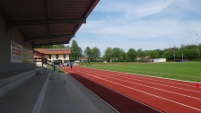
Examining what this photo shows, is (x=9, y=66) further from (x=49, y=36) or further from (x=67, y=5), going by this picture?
(x=49, y=36)

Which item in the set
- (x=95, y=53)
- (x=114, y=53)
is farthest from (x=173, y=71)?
(x=95, y=53)

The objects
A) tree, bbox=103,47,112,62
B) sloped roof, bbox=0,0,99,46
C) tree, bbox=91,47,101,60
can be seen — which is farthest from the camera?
tree, bbox=91,47,101,60

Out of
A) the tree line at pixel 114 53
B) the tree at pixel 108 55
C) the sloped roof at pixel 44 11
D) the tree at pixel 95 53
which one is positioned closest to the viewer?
the sloped roof at pixel 44 11

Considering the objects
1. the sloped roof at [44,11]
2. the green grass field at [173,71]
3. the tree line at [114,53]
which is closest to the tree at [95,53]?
the tree line at [114,53]

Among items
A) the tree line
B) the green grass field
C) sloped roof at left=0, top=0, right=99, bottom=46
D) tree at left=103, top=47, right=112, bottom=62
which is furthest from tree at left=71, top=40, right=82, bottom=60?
sloped roof at left=0, top=0, right=99, bottom=46

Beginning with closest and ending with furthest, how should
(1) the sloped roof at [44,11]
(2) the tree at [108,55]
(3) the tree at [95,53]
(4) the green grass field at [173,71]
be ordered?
(1) the sloped roof at [44,11], (4) the green grass field at [173,71], (2) the tree at [108,55], (3) the tree at [95,53]

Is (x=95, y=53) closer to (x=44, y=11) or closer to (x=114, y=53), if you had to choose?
(x=114, y=53)

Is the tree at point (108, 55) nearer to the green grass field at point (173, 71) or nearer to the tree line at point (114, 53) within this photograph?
A: the tree line at point (114, 53)

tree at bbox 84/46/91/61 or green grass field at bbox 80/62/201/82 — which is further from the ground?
tree at bbox 84/46/91/61

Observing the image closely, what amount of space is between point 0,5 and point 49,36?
47.4ft

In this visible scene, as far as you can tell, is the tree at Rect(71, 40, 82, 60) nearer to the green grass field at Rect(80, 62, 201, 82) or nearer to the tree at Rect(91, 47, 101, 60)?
the tree at Rect(91, 47, 101, 60)

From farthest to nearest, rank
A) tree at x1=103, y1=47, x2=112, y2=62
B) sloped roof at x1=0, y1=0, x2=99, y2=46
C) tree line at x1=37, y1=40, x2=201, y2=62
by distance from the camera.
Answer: tree at x1=103, y1=47, x2=112, y2=62, tree line at x1=37, y1=40, x2=201, y2=62, sloped roof at x1=0, y1=0, x2=99, y2=46

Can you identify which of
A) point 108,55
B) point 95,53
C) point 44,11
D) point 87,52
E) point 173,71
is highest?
point 87,52

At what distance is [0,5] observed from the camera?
13672 millimetres
